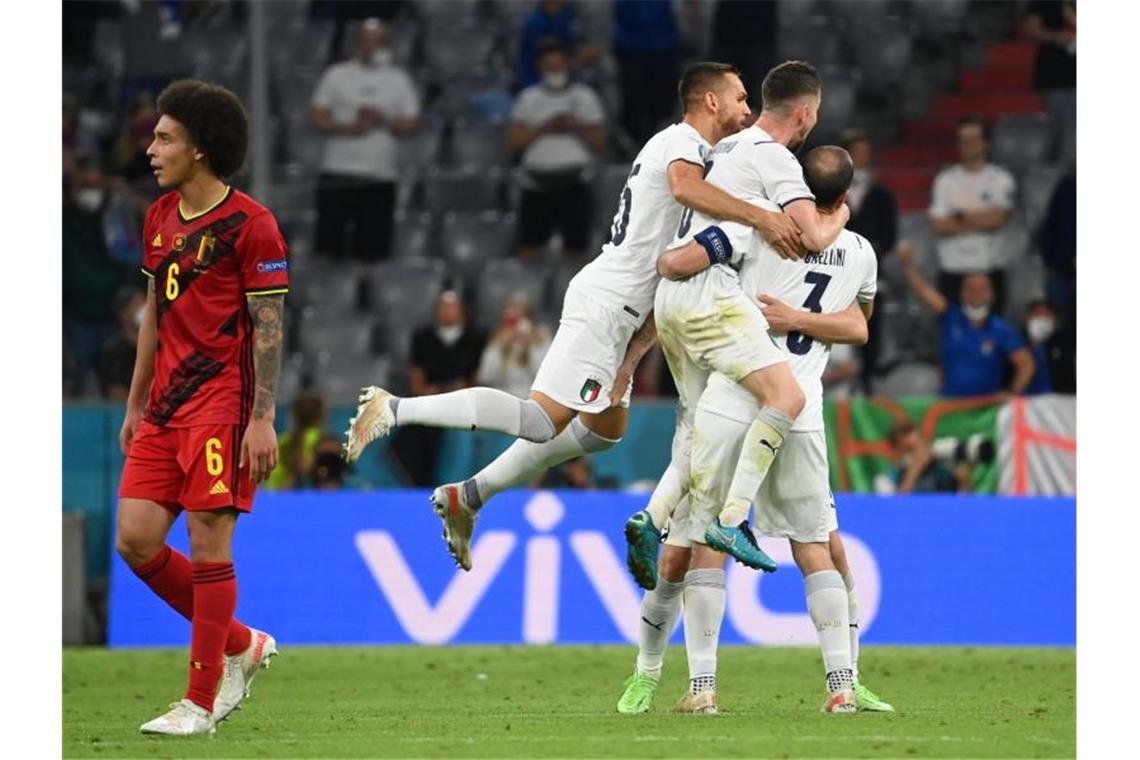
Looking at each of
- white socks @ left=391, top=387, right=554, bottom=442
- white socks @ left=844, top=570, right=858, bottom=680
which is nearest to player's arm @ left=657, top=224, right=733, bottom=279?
white socks @ left=391, top=387, right=554, bottom=442

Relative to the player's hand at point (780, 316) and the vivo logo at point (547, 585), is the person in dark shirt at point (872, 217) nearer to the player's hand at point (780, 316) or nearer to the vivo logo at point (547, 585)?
the vivo logo at point (547, 585)

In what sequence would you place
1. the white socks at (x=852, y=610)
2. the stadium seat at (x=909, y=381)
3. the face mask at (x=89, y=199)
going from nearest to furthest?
the white socks at (x=852, y=610), the stadium seat at (x=909, y=381), the face mask at (x=89, y=199)

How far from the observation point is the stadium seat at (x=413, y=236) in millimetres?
20203

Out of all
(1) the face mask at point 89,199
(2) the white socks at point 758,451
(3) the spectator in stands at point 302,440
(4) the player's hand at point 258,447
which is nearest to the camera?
(4) the player's hand at point 258,447

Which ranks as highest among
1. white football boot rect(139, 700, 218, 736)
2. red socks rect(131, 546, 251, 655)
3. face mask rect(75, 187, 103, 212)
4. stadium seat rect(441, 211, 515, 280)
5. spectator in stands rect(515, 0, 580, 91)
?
spectator in stands rect(515, 0, 580, 91)

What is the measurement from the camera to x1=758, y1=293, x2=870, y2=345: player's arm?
9.31 metres

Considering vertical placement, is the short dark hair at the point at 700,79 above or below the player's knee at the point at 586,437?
above

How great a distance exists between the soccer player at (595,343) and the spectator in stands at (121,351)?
7383 millimetres

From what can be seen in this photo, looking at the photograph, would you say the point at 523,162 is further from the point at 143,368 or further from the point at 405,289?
the point at 143,368

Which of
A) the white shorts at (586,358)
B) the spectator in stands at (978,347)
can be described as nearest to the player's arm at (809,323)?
the white shorts at (586,358)

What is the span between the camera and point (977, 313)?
57.6ft

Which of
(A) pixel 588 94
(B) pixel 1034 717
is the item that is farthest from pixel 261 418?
(A) pixel 588 94

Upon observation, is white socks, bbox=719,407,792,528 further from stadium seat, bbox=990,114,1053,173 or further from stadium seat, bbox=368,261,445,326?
stadium seat, bbox=990,114,1053,173
